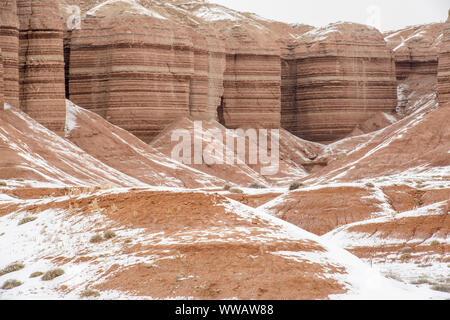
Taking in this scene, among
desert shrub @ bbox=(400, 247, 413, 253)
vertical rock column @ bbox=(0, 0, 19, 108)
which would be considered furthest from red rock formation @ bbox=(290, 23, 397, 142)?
desert shrub @ bbox=(400, 247, 413, 253)

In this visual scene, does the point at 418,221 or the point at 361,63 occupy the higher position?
the point at 361,63

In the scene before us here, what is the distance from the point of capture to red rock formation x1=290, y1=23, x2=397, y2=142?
7412 centimetres

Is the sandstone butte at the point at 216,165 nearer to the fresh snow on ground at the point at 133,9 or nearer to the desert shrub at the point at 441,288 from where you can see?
the fresh snow on ground at the point at 133,9

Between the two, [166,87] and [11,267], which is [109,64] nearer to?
[166,87]

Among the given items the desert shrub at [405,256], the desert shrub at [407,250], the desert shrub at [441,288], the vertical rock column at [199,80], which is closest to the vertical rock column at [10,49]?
the vertical rock column at [199,80]

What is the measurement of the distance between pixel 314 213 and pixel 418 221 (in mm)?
5504

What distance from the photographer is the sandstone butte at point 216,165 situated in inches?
593

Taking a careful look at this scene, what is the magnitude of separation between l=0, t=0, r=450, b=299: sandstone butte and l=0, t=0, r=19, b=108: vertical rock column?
97mm

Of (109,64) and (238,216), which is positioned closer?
(238,216)

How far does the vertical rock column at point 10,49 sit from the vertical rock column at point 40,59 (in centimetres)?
167

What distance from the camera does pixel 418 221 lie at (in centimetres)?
2656

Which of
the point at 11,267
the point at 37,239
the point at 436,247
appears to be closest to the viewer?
the point at 11,267

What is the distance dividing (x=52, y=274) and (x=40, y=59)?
3575 centimetres

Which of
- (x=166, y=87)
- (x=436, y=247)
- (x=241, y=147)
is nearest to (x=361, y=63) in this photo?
(x=241, y=147)
